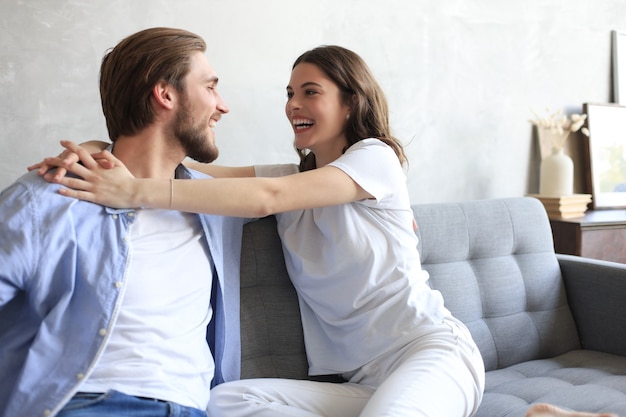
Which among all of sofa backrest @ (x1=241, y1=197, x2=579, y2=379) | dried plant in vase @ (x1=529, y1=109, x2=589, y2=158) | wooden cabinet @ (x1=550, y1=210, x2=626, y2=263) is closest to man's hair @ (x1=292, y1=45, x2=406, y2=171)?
sofa backrest @ (x1=241, y1=197, x2=579, y2=379)

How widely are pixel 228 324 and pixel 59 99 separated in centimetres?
99

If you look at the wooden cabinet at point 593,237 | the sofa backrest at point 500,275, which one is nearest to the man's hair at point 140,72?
the sofa backrest at point 500,275

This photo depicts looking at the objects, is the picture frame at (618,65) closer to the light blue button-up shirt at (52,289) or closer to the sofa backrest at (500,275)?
the sofa backrest at (500,275)

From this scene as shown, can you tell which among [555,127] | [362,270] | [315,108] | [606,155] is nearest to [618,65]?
[606,155]

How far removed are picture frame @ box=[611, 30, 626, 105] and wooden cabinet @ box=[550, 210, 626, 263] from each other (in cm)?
91

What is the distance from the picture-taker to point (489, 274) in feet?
7.16

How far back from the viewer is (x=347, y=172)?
1613 mm

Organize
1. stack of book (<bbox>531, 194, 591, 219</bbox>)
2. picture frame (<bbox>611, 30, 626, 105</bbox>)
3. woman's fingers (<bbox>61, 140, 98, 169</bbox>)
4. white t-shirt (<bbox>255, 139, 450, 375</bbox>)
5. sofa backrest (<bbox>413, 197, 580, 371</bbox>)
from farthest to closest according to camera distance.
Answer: picture frame (<bbox>611, 30, 626, 105</bbox>) < stack of book (<bbox>531, 194, 591, 219</bbox>) < sofa backrest (<bbox>413, 197, 580, 371</bbox>) < white t-shirt (<bbox>255, 139, 450, 375</bbox>) < woman's fingers (<bbox>61, 140, 98, 169</bbox>)

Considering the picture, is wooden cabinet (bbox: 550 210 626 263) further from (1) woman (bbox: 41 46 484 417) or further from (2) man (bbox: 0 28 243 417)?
(2) man (bbox: 0 28 243 417)

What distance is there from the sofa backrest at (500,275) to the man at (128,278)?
2.48ft

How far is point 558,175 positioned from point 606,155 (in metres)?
0.46

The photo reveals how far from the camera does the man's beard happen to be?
5.11 feet

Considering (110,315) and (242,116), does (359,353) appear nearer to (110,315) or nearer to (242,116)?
(110,315)

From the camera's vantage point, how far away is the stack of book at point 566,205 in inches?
119
